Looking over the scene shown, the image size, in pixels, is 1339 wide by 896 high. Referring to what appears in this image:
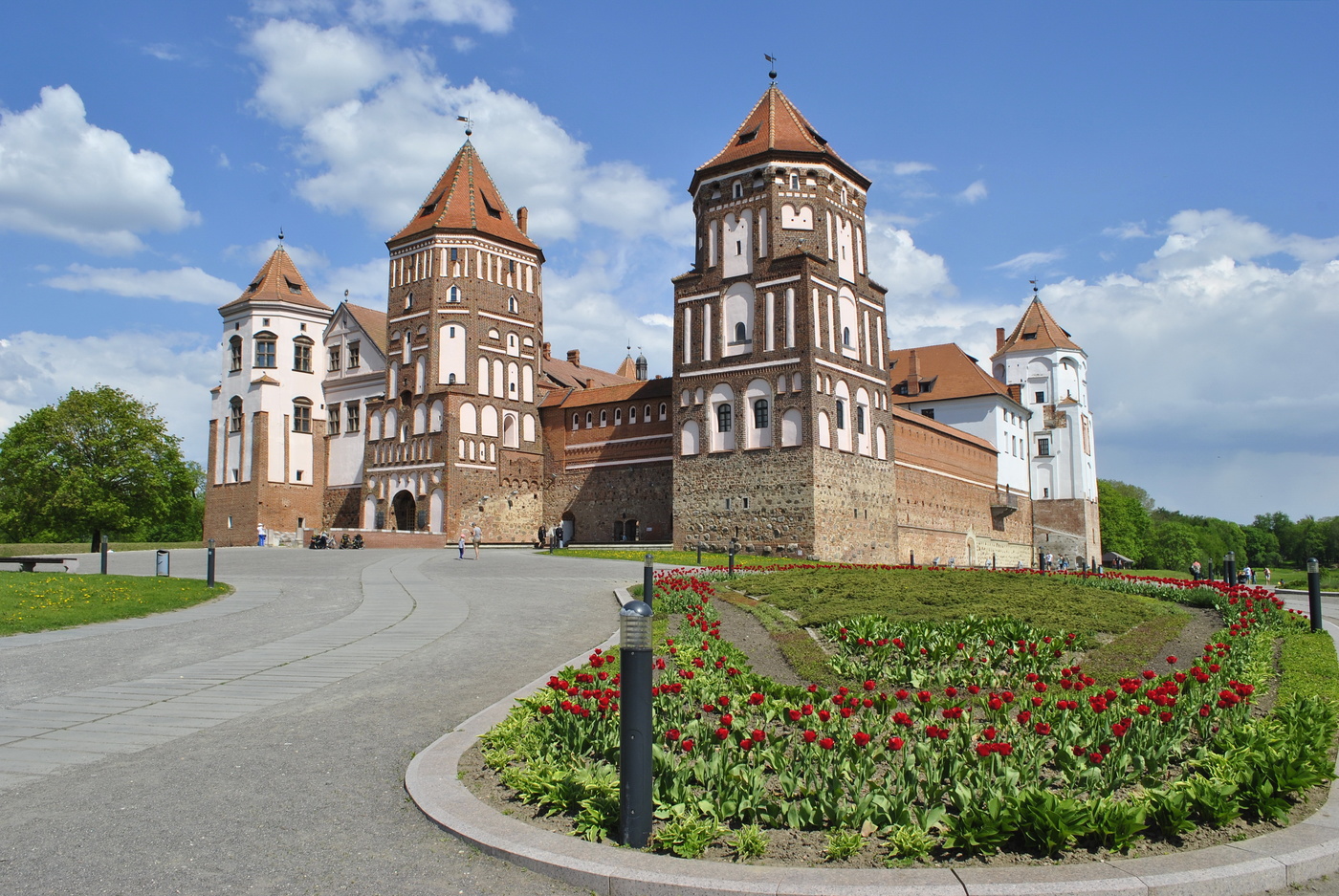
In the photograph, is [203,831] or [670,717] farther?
[670,717]

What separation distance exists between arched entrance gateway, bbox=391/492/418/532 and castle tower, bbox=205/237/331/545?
20.1ft

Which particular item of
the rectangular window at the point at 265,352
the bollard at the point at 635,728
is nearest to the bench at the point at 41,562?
the bollard at the point at 635,728

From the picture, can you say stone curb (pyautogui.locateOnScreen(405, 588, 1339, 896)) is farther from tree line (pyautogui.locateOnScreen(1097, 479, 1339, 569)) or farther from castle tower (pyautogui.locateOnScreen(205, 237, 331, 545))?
tree line (pyautogui.locateOnScreen(1097, 479, 1339, 569))

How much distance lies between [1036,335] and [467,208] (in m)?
43.7

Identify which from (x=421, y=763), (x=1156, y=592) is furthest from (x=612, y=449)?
(x=421, y=763)

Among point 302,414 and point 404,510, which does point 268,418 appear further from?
point 404,510

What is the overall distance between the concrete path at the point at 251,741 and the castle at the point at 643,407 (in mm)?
24450

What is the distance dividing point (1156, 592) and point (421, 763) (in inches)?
635

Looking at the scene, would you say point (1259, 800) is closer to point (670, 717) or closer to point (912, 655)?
point (670, 717)

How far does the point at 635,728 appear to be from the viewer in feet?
15.8

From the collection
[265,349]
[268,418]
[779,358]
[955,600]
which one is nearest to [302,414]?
[268,418]

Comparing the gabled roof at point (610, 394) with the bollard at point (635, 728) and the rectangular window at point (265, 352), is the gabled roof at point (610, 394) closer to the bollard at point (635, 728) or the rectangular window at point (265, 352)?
the rectangular window at point (265, 352)

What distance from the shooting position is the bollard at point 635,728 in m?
4.77

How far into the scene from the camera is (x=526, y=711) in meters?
7.01
